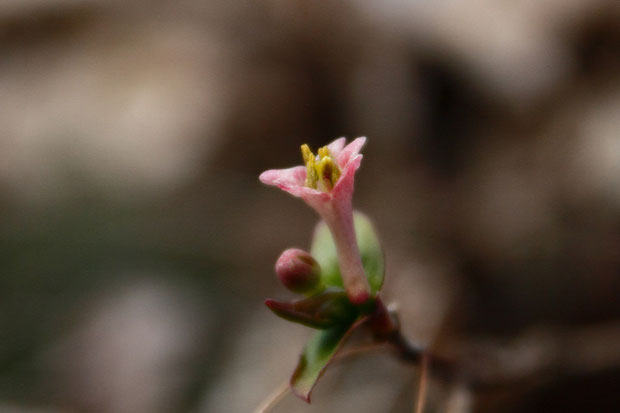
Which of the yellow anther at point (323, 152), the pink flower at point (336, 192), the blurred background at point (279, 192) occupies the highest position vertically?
the yellow anther at point (323, 152)

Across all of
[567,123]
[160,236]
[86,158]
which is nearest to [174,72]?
[86,158]

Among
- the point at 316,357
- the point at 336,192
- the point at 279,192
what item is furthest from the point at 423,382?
the point at 279,192

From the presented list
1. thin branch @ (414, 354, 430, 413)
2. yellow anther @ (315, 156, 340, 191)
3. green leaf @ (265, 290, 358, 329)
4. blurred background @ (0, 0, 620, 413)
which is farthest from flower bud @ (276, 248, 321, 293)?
blurred background @ (0, 0, 620, 413)

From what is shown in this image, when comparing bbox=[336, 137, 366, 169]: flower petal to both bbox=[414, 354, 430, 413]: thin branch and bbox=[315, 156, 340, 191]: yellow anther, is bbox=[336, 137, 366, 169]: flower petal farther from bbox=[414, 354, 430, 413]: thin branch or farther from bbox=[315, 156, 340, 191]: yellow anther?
bbox=[414, 354, 430, 413]: thin branch

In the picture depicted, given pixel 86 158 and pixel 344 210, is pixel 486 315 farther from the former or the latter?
pixel 86 158

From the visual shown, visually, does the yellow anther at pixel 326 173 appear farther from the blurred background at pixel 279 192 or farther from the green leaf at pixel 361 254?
the blurred background at pixel 279 192

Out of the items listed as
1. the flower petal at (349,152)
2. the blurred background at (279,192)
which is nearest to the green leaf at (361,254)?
the flower petal at (349,152)
